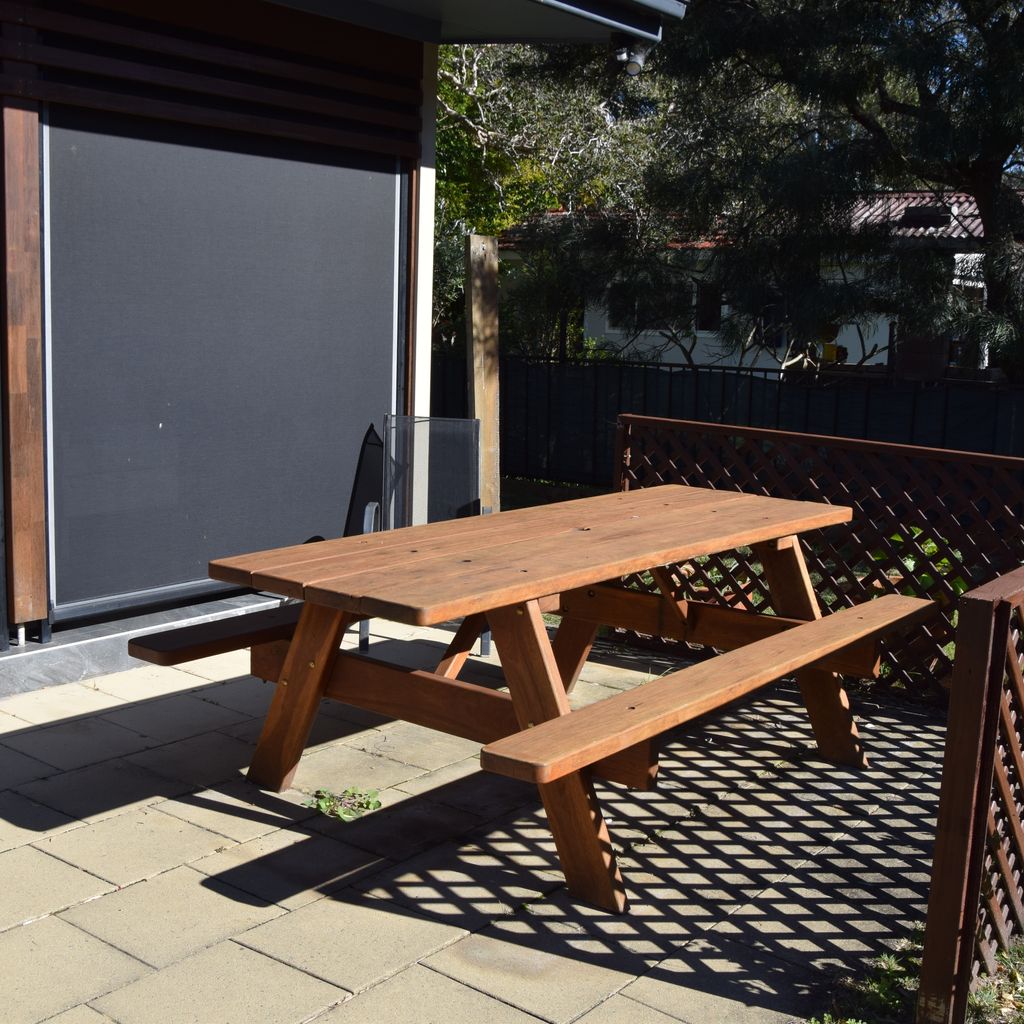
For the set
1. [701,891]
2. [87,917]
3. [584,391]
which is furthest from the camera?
[584,391]

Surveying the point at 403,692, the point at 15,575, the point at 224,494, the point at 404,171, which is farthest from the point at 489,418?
the point at 403,692

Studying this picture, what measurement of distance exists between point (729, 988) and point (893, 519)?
2.86m

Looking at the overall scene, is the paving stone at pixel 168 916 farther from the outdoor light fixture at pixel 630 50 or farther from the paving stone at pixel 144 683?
the outdoor light fixture at pixel 630 50

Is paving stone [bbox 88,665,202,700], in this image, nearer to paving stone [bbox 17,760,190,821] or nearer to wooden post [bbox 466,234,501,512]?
paving stone [bbox 17,760,190,821]

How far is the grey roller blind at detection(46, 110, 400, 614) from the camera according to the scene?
494 cm

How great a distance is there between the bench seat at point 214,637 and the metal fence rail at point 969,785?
2.16 metres

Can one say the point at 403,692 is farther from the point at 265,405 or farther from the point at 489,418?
the point at 489,418

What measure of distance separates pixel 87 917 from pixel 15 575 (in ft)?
6.73

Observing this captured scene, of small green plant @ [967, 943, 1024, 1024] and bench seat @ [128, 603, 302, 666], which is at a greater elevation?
bench seat @ [128, 603, 302, 666]

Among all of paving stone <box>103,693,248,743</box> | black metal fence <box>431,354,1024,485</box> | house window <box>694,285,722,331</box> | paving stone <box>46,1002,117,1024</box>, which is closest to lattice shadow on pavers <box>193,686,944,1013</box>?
paving stone <box>46,1002,117,1024</box>

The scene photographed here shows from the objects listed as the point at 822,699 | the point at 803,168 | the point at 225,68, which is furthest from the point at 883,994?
the point at 803,168

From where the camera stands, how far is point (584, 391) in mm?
11180

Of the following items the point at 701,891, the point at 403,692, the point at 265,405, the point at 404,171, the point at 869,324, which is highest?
the point at 404,171

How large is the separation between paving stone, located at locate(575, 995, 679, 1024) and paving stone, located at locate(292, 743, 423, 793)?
1.42m
